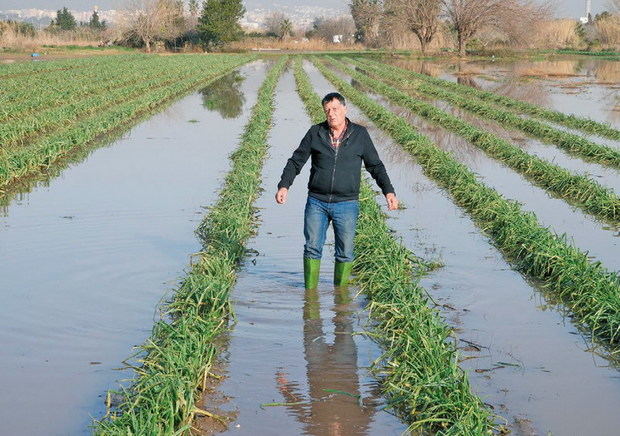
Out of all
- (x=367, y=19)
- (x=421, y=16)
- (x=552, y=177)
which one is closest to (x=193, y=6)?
(x=367, y=19)

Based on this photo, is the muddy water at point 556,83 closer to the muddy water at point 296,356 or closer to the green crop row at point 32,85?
the green crop row at point 32,85

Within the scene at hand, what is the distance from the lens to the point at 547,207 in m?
11.8

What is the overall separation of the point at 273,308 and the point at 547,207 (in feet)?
18.4

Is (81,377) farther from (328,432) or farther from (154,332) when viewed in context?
(328,432)

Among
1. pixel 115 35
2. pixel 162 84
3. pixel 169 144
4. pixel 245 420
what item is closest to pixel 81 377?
pixel 245 420

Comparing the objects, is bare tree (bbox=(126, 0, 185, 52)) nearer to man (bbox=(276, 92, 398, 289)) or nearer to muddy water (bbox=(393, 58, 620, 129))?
muddy water (bbox=(393, 58, 620, 129))

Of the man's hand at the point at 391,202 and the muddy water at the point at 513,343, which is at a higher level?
the man's hand at the point at 391,202

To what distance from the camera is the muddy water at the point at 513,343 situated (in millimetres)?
5207

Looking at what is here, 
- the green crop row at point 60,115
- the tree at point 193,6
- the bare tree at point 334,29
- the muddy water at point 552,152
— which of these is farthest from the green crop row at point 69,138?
the bare tree at point 334,29

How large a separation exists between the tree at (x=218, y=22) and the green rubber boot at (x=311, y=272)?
7584cm

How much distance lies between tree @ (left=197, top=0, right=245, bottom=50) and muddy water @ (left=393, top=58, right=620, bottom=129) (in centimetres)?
2887

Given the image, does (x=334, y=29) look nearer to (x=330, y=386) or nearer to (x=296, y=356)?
(x=296, y=356)

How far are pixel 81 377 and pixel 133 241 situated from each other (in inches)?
160

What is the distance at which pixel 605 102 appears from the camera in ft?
96.0
